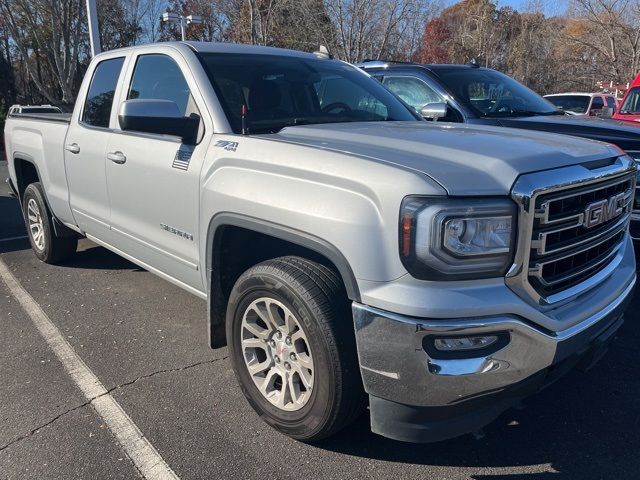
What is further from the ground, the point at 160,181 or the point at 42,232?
the point at 160,181

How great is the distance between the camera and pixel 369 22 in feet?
50.7

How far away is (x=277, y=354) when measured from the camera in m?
2.83

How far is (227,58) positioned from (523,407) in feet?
8.85

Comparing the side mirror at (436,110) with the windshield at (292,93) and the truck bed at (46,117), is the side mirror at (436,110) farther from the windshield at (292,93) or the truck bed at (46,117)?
the truck bed at (46,117)

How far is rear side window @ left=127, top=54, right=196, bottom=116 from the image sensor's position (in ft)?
11.5

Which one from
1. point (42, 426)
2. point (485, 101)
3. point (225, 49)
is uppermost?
point (225, 49)

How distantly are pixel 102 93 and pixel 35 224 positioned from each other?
6.75 ft

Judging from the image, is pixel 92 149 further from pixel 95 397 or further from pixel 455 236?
pixel 455 236

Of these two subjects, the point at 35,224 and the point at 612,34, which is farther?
the point at 612,34

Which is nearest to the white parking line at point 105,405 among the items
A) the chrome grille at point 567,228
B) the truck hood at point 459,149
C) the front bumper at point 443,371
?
the front bumper at point 443,371

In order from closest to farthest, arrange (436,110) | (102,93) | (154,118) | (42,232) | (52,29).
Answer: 1. (154,118)
2. (102,93)
3. (436,110)
4. (42,232)
5. (52,29)

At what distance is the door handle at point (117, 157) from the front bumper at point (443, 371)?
2.29 m

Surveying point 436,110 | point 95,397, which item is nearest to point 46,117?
point 95,397

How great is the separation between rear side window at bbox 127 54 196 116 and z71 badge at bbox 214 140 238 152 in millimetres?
424
